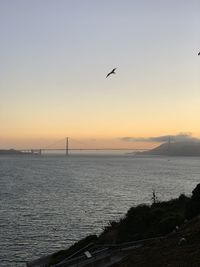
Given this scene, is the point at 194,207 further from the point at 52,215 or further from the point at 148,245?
the point at 52,215

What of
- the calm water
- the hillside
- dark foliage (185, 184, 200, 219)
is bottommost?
the calm water

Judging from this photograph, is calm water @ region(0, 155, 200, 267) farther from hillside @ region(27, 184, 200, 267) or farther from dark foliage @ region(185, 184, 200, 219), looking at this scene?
dark foliage @ region(185, 184, 200, 219)

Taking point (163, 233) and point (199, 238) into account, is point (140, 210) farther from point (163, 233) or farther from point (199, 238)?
point (199, 238)

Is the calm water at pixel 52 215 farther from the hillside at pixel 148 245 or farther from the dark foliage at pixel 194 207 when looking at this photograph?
the dark foliage at pixel 194 207

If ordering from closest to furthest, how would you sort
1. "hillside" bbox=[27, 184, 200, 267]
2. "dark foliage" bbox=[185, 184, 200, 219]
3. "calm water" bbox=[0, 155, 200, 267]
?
"hillside" bbox=[27, 184, 200, 267], "dark foliage" bbox=[185, 184, 200, 219], "calm water" bbox=[0, 155, 200, 267]

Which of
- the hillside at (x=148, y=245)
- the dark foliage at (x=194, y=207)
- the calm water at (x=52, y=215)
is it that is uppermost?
the dark foliage at (x=194, y=207)

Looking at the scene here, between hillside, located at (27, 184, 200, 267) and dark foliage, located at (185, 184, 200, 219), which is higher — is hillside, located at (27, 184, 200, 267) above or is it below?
below

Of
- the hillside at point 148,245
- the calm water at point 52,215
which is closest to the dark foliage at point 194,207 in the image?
the hillside at point 148,245

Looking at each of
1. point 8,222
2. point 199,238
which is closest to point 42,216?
point 8,222

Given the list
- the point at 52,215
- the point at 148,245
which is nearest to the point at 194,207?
the point at 148,245

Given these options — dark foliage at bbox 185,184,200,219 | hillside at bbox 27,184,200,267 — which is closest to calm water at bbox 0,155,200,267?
hillside at bbox 27,184,200,267

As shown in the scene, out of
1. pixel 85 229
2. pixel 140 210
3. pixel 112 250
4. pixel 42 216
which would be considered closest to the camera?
pixel 112 250
